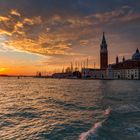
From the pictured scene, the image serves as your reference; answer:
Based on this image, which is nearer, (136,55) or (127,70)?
(127,70)

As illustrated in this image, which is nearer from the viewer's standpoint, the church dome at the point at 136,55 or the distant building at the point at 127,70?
the distant building at the point at 127,70

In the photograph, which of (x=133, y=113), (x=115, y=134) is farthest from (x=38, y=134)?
(x=133, y=113)

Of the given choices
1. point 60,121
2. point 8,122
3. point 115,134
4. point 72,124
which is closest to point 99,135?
point 115,134

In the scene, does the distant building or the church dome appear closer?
the distant building

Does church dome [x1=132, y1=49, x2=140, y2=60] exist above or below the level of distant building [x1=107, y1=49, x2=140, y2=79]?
above

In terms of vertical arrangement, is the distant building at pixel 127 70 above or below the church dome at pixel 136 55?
below

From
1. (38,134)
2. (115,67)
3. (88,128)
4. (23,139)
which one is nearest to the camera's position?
(23,139)

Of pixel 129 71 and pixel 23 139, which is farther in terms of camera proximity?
pixel 129 71

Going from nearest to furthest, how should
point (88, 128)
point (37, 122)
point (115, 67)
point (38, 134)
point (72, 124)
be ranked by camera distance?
point (38, 134) < point (88, 128) < point (72, 124) < point (37, 122) < point (115, 67)

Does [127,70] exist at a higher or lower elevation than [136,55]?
lower

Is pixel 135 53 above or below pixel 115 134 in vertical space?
above

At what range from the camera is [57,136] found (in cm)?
1109

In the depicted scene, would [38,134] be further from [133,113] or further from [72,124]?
[133,113]

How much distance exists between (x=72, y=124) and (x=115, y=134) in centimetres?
298
